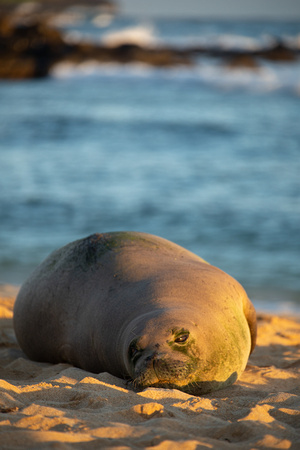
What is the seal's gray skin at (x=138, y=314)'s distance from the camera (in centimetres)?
335

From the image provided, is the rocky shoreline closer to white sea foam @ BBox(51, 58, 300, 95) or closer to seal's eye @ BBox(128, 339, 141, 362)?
white sea foam @ BBox(51, 58, 300, 95)

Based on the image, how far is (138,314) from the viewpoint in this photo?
11.8ft

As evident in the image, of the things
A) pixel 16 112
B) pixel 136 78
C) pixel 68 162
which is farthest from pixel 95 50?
pixel 68 162

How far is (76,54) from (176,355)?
2986 centimetres

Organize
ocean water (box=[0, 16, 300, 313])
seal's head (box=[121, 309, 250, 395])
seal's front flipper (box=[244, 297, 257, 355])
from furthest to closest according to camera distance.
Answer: ocean water (box=[0, 16, 300, 313]), seal's front flipper (box=[244, 297, 257, 355]), seal's head (box=[121, 309, 250, 395])

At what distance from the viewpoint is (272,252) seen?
315 inches

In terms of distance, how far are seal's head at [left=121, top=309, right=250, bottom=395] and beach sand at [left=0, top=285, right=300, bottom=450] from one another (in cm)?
10

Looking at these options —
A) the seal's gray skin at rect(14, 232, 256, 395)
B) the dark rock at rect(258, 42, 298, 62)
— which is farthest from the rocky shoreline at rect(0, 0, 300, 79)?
the seal's gray skin at rect(14, 232, 256, 395)

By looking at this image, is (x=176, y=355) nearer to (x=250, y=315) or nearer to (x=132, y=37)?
(x=250, y=315)

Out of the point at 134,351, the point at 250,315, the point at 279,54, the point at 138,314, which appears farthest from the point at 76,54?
the point at 134,351

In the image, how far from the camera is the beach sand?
8.14ft

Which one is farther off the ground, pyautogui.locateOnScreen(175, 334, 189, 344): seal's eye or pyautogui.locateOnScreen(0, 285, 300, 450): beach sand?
pyautogui.locateOnScreen(175, 334, 189, 344): seal's eye

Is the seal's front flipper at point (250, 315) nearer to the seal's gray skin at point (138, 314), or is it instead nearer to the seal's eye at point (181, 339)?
the seal's gray skin at point (138, 314)

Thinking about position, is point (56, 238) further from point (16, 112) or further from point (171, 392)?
point (16, 112)
